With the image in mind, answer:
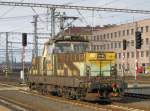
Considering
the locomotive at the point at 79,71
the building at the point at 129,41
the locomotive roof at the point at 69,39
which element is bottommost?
the locomotive at the point at 79,71

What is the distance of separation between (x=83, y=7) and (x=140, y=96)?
76.2 feet

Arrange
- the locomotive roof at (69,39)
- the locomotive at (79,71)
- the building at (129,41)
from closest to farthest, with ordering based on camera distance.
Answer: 1. the locomotive at (79,71)
2. the locomotive roof at (69,39)
3. the building at (129,41)

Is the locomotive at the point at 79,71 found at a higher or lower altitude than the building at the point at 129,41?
lower

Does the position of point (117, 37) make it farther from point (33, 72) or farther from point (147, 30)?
point (33, 72)

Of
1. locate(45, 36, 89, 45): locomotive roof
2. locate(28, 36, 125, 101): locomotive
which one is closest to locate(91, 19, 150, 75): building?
locate(28, 36, 125, 101): locomotive

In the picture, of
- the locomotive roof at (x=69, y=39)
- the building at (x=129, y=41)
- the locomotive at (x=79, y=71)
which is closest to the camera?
the locomotive at (x=79, y=71)

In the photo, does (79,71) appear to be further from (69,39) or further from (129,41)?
(129,41)

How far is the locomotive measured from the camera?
23766 millimetres

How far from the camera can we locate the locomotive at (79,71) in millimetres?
23766

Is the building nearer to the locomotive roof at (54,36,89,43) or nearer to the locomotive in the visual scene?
the locomotive

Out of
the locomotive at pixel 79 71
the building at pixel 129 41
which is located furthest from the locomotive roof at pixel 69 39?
the building at pixel 129 41

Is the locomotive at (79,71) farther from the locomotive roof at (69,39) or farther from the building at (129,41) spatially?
the building at (129,41)

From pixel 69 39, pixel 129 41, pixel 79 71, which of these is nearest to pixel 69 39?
pixel 69 39

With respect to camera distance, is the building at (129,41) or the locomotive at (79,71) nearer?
the locomotive at (79,71)
